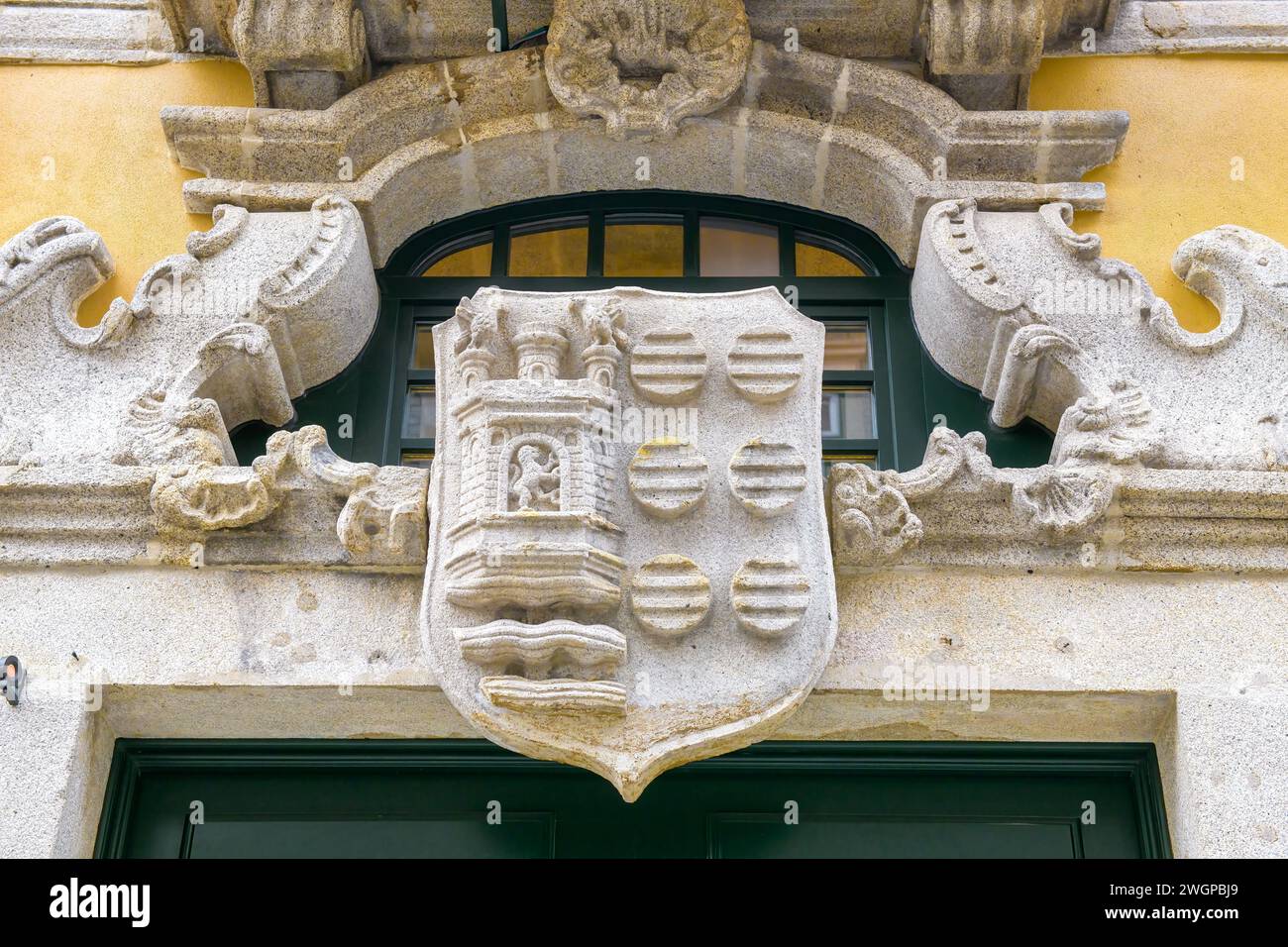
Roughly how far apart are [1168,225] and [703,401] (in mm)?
1771

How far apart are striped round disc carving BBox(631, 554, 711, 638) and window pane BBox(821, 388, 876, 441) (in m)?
1.04

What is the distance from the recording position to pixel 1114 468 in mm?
4555

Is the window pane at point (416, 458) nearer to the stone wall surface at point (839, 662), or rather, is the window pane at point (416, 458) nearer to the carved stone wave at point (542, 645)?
the stone wall surface at point (839, 662)

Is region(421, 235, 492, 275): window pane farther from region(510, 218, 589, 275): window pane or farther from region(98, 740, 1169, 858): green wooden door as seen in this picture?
region(98, 740, 1169, 858): green wooden door

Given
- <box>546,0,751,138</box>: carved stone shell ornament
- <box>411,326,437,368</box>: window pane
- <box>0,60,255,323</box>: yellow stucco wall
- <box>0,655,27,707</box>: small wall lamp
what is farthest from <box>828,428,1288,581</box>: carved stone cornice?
<box>0,60,255,323</box>: yellow stucco wall

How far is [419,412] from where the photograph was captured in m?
5.21

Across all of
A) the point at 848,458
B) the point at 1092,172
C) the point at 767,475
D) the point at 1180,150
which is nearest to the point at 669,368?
the point at 767,475

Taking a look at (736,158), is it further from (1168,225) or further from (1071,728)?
(1071,728)

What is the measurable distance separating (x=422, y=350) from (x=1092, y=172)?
7.15 feet

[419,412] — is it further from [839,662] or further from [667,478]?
[839,662]

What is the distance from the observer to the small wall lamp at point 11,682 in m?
4.27

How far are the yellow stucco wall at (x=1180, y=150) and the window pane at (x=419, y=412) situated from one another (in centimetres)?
207

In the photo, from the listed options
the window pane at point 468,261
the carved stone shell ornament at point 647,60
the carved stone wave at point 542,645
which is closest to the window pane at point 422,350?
the window pane at point 468,261

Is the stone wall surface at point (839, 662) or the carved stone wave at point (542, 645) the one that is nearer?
the carved stone wave at point (542, 645)
